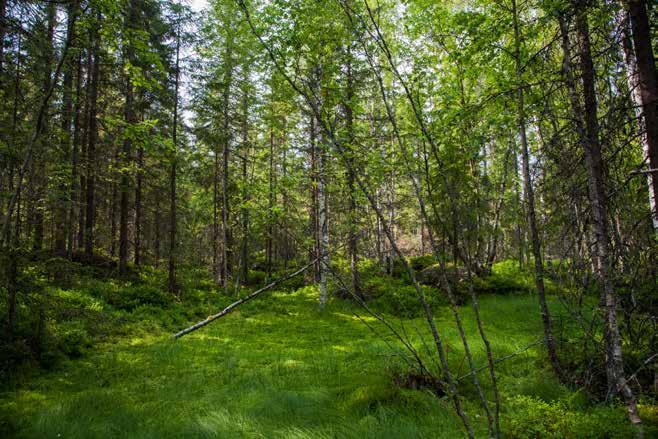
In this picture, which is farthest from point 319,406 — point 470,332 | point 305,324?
point 305,324

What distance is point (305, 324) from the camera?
1066 cm

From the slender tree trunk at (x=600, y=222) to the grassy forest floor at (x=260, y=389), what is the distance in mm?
1003

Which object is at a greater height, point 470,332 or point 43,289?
point 43,289

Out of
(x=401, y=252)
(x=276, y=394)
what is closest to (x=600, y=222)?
(x=401, y=252)

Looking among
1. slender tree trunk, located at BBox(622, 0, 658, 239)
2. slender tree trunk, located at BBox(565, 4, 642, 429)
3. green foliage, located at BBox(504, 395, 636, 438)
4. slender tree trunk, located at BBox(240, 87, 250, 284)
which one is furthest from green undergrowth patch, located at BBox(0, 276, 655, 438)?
slender tree trunk, located at BBox(240, 87, 250, 284)

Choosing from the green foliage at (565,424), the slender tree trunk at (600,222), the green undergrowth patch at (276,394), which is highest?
the slender tree trunk at (600,222)

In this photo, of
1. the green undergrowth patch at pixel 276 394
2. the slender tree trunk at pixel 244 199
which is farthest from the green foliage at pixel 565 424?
the slender tree trunk at pixel 244 199

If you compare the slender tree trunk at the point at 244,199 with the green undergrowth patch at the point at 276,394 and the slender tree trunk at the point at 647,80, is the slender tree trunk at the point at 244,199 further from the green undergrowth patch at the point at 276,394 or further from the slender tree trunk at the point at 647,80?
the slender tree trunk at the point at 647,80

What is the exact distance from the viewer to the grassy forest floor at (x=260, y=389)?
3.58 m

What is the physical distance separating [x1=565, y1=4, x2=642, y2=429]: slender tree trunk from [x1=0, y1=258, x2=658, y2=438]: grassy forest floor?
100cm

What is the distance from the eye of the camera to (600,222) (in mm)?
2885

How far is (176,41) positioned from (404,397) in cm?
1643

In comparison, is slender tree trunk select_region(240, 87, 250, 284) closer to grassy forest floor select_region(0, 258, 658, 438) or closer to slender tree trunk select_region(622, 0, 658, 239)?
grassy forest floor select_region(0, 258, 658, 438)

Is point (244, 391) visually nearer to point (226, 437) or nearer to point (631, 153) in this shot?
point (226, 437)
